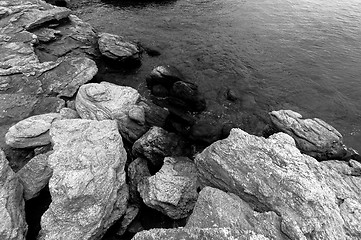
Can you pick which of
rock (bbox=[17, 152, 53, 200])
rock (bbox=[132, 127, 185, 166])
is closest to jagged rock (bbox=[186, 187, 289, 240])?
rock (bbox=[132, 127, 185, 166])

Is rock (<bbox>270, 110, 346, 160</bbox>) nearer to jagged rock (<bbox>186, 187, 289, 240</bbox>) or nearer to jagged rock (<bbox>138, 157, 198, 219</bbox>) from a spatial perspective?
jagged rock (<bbox>138, 157, 198, 219</bbox>)

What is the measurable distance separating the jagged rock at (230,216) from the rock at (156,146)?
7.40m

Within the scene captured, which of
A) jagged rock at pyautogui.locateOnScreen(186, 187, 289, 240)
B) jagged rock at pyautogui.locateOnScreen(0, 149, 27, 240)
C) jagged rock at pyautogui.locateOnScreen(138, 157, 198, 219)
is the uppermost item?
jagged rock at pyautogui.locateOnScreen(186, 187, 289, 240)

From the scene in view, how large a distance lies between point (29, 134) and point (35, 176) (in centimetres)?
433

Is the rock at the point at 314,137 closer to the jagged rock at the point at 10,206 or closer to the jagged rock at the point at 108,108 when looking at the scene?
the jagged rock at the point at 108,108

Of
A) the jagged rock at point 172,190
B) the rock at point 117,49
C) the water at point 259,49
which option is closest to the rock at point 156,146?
the jagged rock at point 172,190

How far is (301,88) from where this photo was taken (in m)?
28.8

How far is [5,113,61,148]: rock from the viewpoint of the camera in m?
18.7

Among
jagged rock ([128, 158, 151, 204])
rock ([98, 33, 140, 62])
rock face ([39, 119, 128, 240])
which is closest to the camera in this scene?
rock face ([39, 119, 128, 240])

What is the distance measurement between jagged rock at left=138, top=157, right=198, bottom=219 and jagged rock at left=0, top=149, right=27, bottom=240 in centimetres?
762

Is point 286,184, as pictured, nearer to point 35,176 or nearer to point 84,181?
point 84,181

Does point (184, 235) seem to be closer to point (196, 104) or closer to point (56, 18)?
point (196, 104)

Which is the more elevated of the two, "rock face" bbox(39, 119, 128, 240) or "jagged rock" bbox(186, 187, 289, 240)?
"jagged rock" bbox(186, 187, 289, 240)

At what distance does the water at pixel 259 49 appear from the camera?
26625 millimetres
